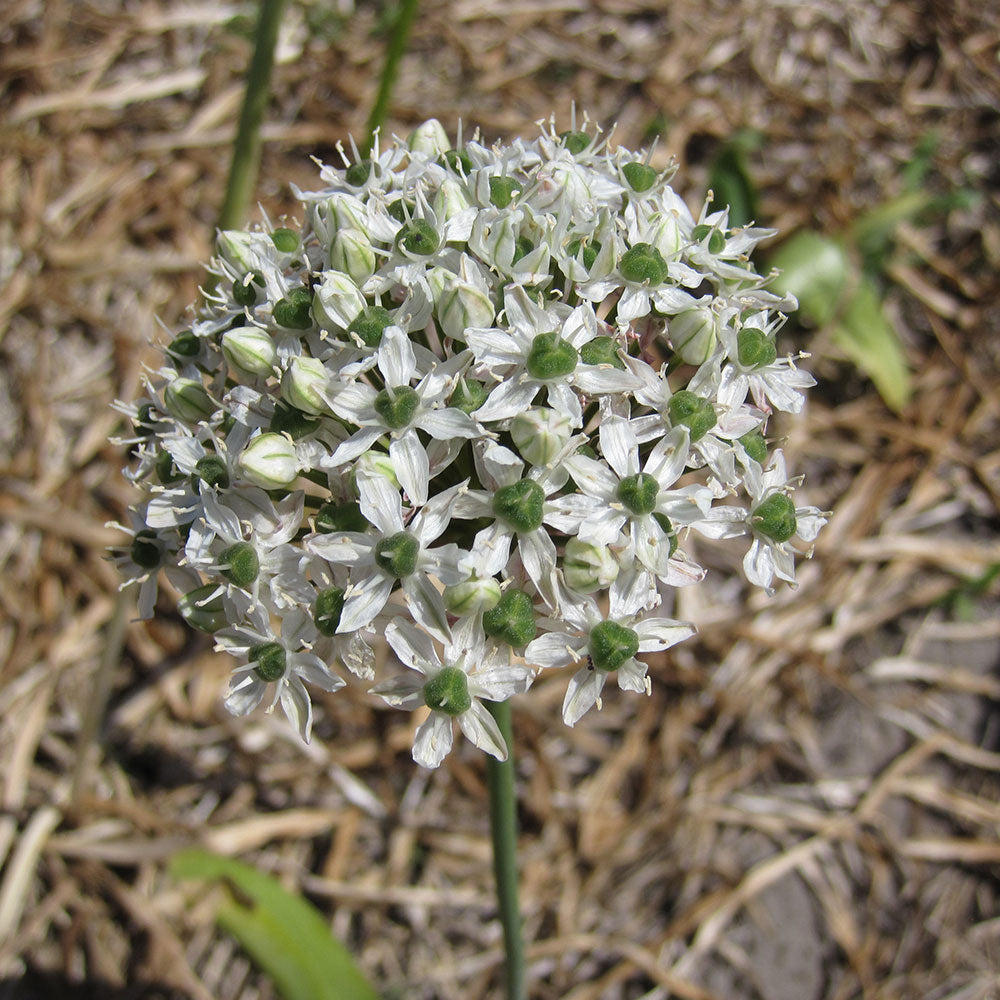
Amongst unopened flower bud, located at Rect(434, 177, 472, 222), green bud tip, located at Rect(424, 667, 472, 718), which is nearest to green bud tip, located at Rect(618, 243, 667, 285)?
unopened flower bud, located at Rect(434, 177, 472, 222)

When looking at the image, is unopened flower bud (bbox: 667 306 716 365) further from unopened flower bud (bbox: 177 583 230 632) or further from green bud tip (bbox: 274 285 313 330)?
unopened flower bud (bbox: 177 583 230 632)

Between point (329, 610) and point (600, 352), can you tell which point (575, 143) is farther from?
point (329, 610)

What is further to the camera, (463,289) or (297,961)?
(297,961)

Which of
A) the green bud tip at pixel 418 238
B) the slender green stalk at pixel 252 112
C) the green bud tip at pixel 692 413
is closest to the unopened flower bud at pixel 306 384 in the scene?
the green bud tip at pixel 418 238

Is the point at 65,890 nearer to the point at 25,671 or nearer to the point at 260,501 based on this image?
the point at 25,671

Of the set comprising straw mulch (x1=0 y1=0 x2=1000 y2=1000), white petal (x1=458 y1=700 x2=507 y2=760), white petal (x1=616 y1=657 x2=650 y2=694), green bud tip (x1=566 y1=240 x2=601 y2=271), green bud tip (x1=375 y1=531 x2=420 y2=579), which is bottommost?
straw mulch (x1=0 y1=0 x2=1000 y2=1000)

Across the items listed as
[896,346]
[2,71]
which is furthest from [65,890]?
[896,346]

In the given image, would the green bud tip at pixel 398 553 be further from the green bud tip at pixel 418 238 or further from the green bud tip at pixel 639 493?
the green bud tip at pixel 418 238

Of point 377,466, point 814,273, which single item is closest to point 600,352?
point 377,466
